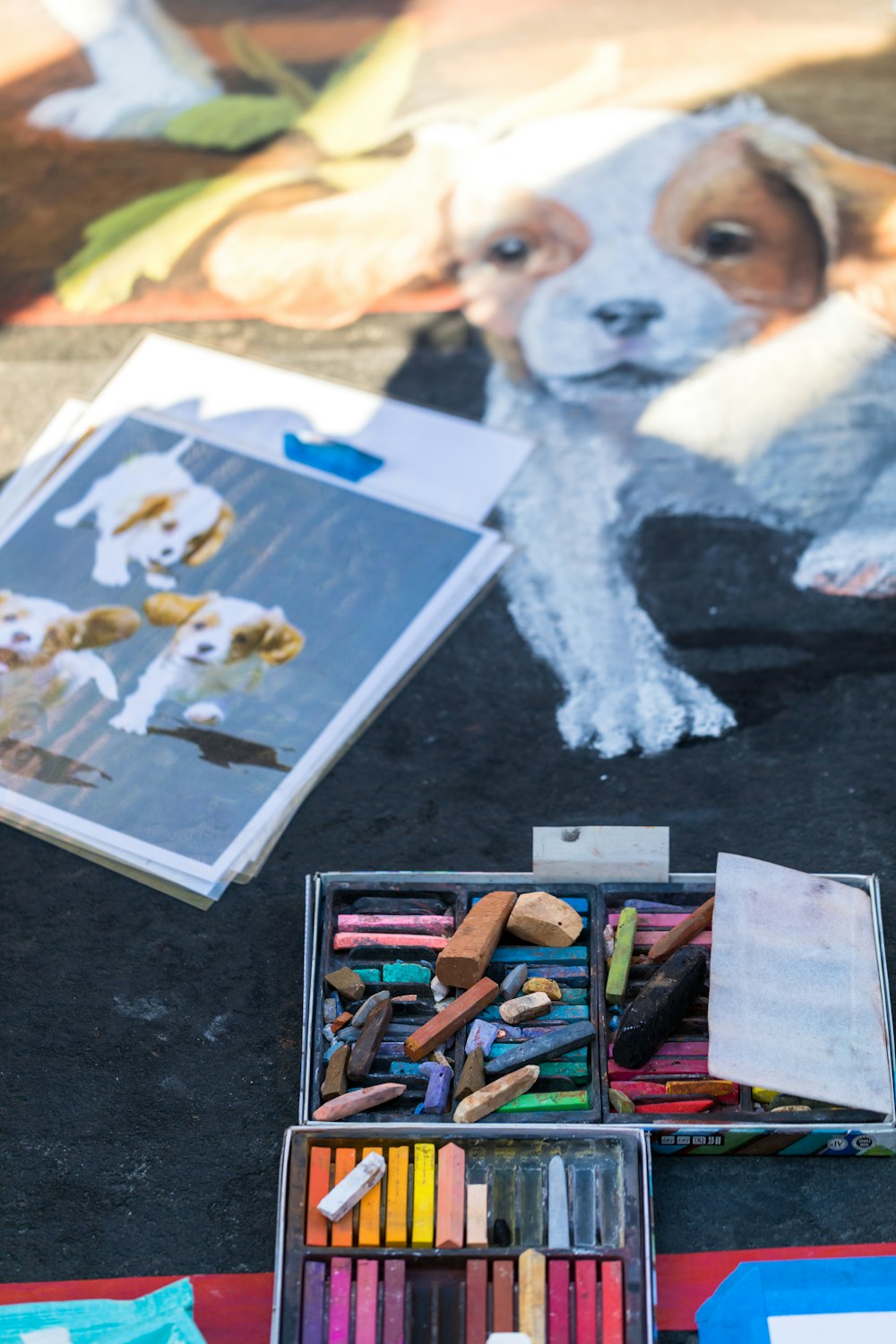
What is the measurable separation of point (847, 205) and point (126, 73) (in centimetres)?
347

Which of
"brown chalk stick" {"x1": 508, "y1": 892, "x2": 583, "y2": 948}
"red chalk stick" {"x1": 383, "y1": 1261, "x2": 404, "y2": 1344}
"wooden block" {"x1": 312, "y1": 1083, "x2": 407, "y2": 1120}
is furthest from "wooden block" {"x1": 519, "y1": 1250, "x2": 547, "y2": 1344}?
"brown chalk stick" {"x1": 508, "y1": 892, "x2": 583, "y2": 948}

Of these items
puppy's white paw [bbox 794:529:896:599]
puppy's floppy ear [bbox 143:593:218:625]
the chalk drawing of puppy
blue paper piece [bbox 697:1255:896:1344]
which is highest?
the chalk drawing of puppy

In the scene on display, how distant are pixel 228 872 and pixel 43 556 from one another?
147 centimetres

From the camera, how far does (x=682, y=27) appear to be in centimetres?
679

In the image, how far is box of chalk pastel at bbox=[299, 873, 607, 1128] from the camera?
11.2ft

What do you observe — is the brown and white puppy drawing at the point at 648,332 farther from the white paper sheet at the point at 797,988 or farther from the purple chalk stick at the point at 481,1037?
the purple chalk stick at the point at 481,1037

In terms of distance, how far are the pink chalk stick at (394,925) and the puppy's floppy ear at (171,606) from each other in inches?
54.1

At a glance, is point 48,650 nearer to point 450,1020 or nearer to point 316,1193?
point 450,1020

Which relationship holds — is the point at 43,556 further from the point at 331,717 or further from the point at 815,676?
the point at 815,676

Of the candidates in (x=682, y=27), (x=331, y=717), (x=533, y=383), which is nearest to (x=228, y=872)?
(x=331, y=717)

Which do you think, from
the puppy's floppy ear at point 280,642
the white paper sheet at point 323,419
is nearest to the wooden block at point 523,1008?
the puppy's floppy ear at point 280,642

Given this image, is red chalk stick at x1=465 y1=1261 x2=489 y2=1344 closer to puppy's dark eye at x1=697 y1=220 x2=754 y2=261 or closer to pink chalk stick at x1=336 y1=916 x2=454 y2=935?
pink chalk stick at x1=336 y1=916 x2=454 y2=935

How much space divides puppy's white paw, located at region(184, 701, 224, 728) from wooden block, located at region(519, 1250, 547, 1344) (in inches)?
75.7

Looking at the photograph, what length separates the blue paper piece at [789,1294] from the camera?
3.21 metres
